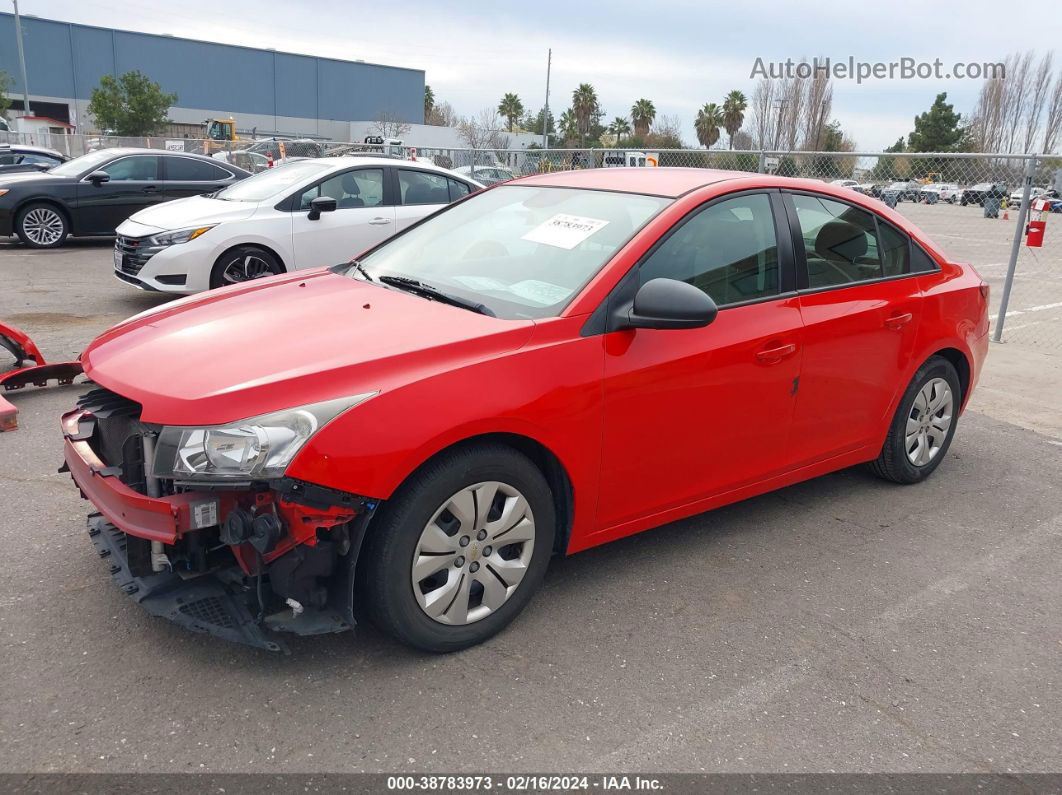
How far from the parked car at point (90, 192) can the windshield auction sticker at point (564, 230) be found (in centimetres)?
1112

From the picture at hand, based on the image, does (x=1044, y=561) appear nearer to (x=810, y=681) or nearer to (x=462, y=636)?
(x=810, y=681)

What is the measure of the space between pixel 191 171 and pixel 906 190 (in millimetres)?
10387

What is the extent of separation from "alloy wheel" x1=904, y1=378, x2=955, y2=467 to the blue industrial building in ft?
237

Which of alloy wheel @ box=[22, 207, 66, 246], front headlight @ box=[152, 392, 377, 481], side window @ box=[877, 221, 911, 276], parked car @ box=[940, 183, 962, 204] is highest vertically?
parked car @ box=[940, 183, 962, 204]

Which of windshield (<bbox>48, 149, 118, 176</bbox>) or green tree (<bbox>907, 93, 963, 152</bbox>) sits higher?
green tree (<bbox>907, 93, 963, 152</bbox>)

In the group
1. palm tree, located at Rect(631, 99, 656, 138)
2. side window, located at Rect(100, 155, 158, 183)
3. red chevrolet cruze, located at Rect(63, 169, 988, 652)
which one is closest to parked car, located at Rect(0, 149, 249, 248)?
side window, located at Rect(100, 155, 158, 183)

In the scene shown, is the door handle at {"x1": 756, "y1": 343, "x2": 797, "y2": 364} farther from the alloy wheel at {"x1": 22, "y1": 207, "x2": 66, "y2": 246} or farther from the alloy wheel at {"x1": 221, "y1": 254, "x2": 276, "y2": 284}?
the alloy wheel at {"x1": 22, "y1": 207, "x2": 66, "y2": 246}

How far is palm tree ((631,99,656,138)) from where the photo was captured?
85.5 m

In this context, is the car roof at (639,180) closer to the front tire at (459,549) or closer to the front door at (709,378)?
the front door at (709,378)

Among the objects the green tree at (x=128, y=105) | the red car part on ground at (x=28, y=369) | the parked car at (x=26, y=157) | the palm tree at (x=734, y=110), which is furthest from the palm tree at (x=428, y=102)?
the red car part on ground at (x=28, y=369)

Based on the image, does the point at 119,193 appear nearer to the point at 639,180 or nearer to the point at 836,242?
the point at 639,180

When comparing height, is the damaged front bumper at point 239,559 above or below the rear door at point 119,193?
below

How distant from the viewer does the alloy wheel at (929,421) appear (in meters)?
4.78

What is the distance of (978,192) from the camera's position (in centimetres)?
1108
